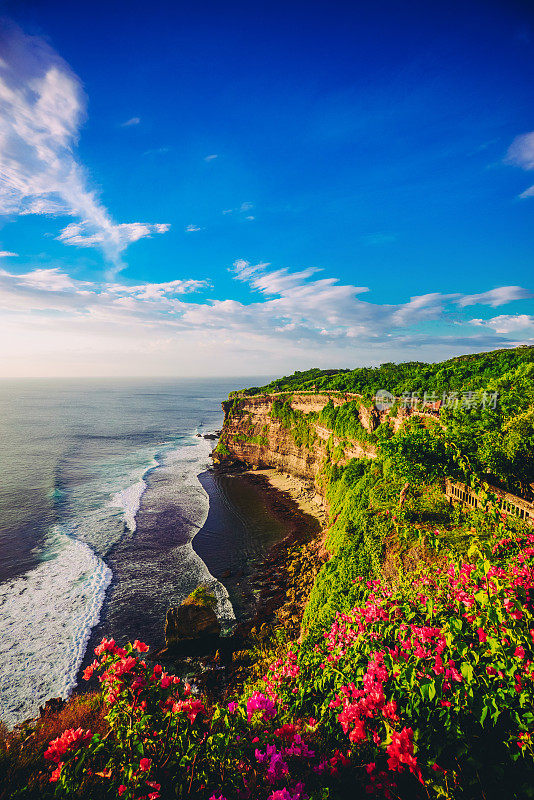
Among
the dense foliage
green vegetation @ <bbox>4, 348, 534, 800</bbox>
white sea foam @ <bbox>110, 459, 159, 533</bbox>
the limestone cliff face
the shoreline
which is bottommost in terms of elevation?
white sea foam @ <bbox>110, 459, 159, 533</bbox>

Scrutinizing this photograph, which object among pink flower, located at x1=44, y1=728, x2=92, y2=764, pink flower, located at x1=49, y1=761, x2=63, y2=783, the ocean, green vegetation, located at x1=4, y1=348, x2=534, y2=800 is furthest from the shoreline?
pink flower, located at x1=49, y1=761, x2=63, y2=783

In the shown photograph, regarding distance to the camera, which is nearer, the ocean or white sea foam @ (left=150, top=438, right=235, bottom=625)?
the ocean

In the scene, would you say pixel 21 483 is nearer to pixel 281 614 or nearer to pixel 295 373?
pixel 281 614

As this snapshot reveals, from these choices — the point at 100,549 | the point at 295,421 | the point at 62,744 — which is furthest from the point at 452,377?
the point at 100,549

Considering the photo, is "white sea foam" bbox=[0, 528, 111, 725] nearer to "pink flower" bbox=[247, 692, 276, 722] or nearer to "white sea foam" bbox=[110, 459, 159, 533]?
"white sea foam" bbox=[110, 459, 159, 533]

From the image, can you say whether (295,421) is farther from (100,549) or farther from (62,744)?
(62,744)

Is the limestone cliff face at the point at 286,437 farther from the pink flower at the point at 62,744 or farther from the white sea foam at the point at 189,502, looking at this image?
the pink flower at the point at 62,744

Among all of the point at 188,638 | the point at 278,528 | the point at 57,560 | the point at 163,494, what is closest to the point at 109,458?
the point at 163,494
